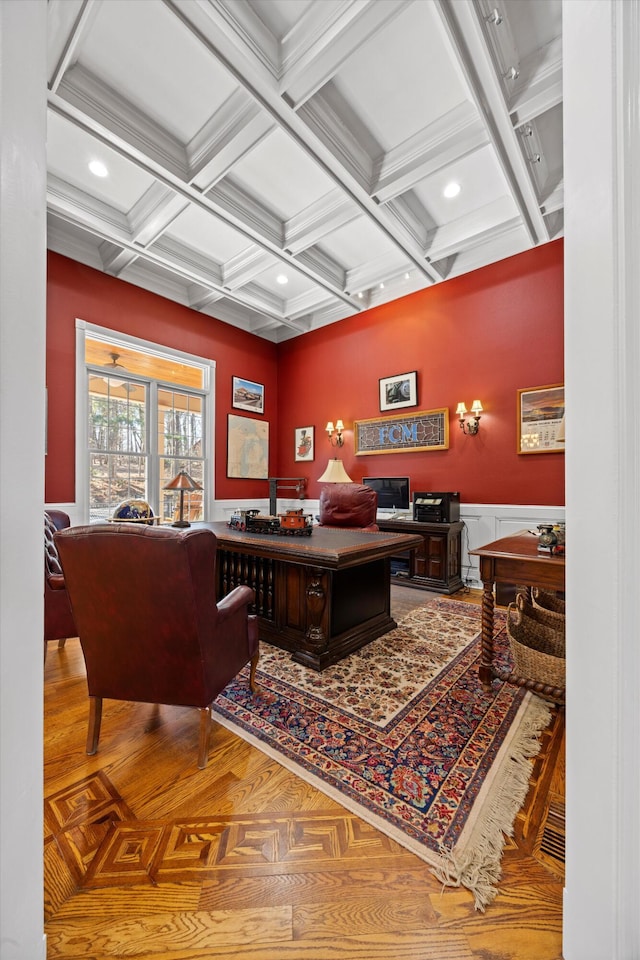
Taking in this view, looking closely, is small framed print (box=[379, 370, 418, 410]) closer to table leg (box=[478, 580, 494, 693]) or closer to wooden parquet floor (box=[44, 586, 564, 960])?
table leg (box=[478, 580, 494, 693])

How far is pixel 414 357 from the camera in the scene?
5301mm

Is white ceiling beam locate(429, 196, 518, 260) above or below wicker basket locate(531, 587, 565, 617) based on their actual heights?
above

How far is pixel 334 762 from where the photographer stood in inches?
65.2

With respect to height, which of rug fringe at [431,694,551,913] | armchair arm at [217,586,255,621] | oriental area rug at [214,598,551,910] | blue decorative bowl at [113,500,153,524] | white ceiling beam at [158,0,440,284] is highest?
white ceiling beam at [158,0,440,284]

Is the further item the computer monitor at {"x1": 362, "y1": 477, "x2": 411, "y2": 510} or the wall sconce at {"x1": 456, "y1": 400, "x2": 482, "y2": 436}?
the computer monitor at {"x1": 362, "y1": 477, "x2": 411, "y2": 510}

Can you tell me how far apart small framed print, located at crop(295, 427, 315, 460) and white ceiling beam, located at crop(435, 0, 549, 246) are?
399 cm

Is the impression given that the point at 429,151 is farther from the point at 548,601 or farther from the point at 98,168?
the point at 548,601

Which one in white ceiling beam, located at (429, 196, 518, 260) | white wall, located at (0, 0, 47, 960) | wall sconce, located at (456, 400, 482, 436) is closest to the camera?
white wall, located at (0, 0, 47, 960)

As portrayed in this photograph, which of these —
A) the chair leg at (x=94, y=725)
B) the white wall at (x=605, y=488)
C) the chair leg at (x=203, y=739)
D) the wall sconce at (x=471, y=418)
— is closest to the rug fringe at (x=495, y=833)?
the white wall at (x=605, y=488)

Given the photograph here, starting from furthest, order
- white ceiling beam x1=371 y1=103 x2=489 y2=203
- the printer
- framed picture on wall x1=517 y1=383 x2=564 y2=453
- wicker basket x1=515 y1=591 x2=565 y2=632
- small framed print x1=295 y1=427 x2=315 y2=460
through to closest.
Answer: small framed print x1=295 y1=427 x2=315 y2=460
the printer
framed picture on wall x1=517 y1=383 x2=564 y2=453
white ceiling beam x1=371 y1=103 x2=489 y2=203
wicker basket x1=515 y1=591 x2=565 y2=632

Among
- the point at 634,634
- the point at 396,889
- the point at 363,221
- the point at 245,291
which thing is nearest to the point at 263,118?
the point at 363,221

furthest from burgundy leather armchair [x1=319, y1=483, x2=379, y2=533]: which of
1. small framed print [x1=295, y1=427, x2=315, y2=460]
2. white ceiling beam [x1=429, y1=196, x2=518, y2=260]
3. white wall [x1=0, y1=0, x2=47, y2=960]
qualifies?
white wall [x1=0, y1=0, x2=47, y2=960]

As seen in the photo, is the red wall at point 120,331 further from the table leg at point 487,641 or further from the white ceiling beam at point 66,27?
the table leg at point 487,641

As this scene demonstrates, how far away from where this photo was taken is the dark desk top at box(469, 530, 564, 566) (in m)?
1.95
